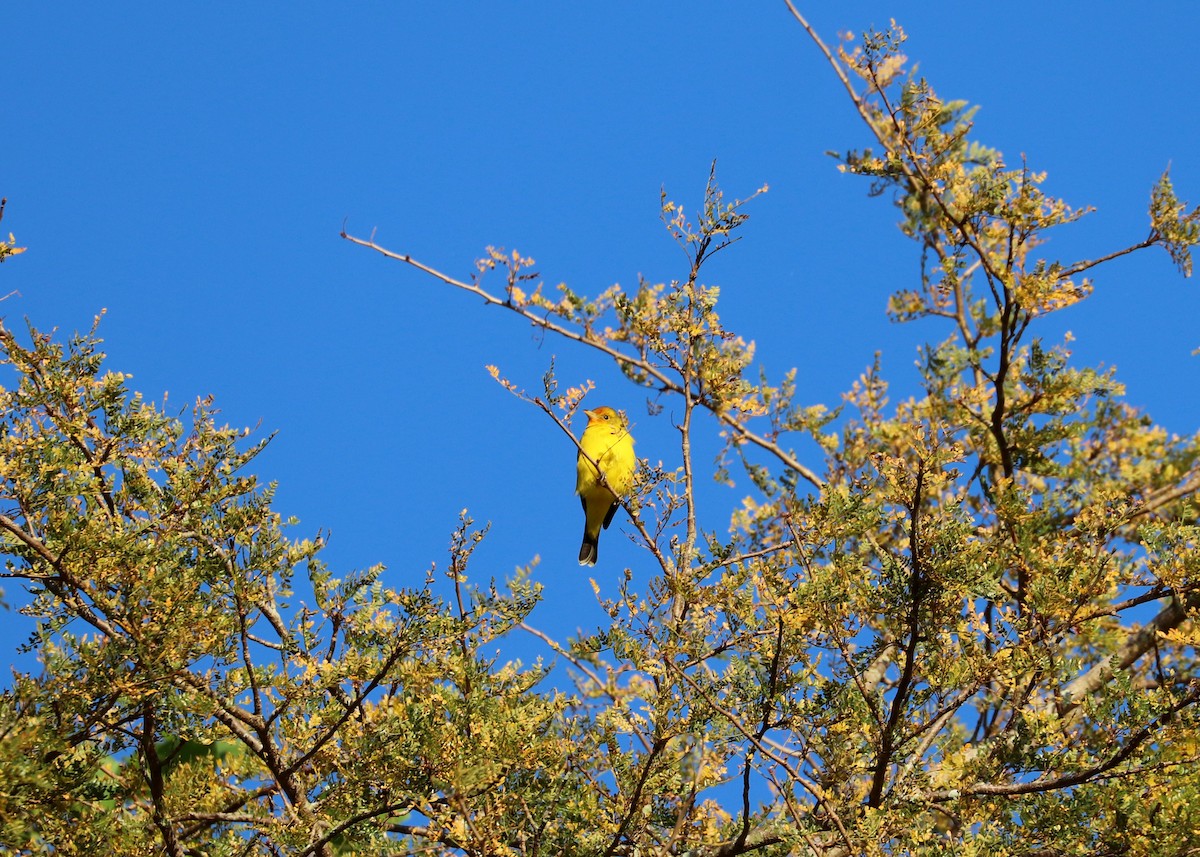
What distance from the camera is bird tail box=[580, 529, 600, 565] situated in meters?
8.45

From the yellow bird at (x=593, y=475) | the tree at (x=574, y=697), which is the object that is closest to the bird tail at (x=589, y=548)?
the yellow bird at (x=593, y=475)

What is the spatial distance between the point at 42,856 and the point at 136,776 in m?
0.63

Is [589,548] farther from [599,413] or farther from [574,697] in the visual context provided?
[574,697]

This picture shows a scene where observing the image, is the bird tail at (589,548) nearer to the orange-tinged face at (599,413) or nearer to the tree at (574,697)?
the orange-tinged face at (599,413)

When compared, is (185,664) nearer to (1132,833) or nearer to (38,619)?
(38,619)

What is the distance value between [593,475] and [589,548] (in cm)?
153

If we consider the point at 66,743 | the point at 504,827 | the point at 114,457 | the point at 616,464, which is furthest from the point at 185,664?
the point at 616,464

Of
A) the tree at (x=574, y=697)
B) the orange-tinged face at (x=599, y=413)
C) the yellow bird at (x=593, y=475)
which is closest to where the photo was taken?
the tree at (x=574, y=697)

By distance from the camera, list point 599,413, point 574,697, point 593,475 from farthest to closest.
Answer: point 599,413 → point 593,475 → point 574,697

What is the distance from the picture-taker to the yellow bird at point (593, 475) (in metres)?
7.18

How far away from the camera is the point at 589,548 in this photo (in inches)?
334

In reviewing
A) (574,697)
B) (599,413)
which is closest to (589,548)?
(599,413)

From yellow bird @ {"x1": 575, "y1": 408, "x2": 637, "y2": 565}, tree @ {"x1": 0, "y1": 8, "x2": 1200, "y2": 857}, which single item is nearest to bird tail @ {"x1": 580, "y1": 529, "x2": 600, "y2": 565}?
yellow bird @ {"x1": 575, "y1": 408, "x2": 637, "y2": 565}

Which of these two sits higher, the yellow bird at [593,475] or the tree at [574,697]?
the yellow bird at [593,475]
